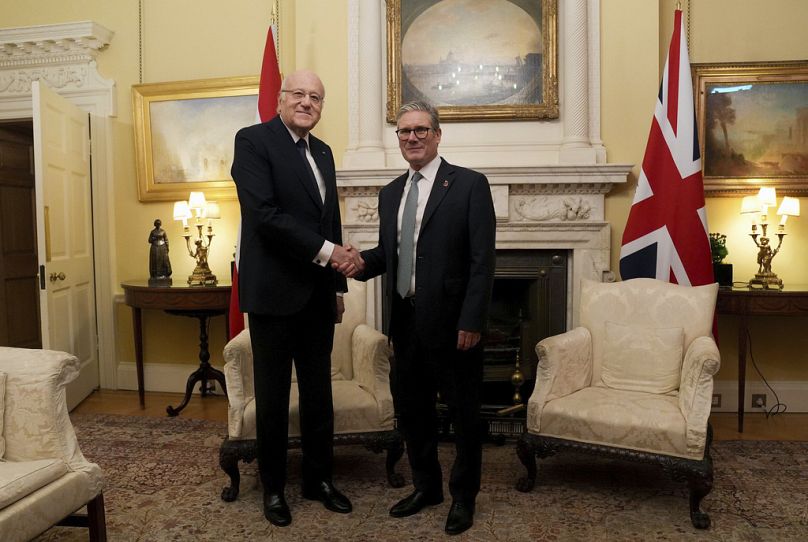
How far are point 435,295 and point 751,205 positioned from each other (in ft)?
8.28

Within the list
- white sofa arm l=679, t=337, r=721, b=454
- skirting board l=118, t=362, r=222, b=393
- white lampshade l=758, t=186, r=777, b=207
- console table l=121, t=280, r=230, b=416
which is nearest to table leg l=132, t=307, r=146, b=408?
console table l=121, t=280, r=230, b=416

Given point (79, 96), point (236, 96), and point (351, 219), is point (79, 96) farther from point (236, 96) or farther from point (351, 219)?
point (351, 219)

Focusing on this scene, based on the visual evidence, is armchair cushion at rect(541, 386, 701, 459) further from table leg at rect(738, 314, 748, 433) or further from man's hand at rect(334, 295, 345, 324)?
table leg at rect(738, 314, 748, 433)

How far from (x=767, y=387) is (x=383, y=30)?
3.41 m

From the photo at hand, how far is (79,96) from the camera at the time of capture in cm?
475

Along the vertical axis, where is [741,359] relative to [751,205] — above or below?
below

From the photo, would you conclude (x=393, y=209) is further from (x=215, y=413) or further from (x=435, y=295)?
(x=215, y=413)

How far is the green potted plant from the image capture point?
387 cm

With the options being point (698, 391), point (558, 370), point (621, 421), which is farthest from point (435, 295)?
point (698, 391)

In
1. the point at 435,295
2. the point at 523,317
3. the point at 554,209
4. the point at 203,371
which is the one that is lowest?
the point at 203,371

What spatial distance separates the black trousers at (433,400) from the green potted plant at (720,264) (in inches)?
84.1

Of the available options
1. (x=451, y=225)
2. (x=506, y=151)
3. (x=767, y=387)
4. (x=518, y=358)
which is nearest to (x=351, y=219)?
(x=506, y=151)

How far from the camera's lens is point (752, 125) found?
4090mm

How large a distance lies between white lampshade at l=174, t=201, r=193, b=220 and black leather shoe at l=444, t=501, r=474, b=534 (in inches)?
110
